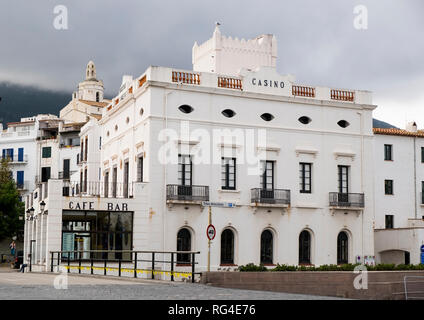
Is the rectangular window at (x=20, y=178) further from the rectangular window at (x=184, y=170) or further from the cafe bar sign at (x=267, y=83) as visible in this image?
the cafe bar sign at (x=267, y=83)

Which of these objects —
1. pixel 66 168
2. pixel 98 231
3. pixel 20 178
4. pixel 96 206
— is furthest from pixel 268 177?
pixel 20 178

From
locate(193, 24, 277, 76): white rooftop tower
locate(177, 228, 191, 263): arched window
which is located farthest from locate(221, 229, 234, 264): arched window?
locate(193, 24, 277, 76): white rooftop tower

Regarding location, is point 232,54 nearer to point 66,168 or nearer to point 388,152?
A: point 388,152

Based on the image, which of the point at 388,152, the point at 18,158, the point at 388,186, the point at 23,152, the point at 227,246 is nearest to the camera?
the point at 227,246

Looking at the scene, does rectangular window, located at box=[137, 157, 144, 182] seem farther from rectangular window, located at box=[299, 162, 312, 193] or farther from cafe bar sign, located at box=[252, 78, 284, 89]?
rectangular window, located at box=[299, 162, 312, 193]

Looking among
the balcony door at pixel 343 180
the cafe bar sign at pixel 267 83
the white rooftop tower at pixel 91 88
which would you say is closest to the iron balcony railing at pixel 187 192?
the cafe bar sign at pixel 267 83

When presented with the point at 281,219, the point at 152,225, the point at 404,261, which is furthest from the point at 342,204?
the point at 152,225

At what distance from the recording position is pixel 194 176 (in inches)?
1512

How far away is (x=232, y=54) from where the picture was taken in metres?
46.4

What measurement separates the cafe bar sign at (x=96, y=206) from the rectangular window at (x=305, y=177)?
10494 millimetres

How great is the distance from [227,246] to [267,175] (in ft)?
15.2

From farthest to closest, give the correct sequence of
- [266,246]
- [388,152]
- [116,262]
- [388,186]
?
[388,152] → [388,186] → [266,246] → [116,262]

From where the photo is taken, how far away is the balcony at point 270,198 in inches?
1548
